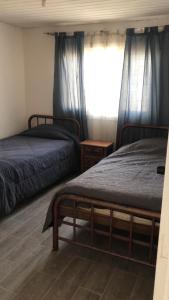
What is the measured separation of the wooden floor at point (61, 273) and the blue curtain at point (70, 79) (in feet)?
7.31

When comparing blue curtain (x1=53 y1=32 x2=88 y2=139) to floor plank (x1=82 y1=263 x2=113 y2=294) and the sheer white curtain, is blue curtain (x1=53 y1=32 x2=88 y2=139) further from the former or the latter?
floor plank (x1=82 y1=263 x2=113 y2=294)

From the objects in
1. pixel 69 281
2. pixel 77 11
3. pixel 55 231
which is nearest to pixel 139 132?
pixel 77 11

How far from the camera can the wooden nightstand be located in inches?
158

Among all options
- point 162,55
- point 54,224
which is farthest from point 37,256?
point 162,55

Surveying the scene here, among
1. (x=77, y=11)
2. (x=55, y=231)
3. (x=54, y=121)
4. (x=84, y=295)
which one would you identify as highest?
(x=77, y=11)

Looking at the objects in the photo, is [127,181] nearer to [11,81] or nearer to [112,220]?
[112,220]

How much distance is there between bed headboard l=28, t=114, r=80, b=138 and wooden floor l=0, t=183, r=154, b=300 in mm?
2086

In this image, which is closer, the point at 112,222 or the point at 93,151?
the point at 112,222

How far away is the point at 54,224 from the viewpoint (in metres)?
2.36

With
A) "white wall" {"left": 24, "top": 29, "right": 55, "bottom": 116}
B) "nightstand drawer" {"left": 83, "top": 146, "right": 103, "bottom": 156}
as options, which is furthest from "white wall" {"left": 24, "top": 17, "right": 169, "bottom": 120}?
"nightstand drawer" {"left": 83, "top": 146, "right": 103, "bottom": 156}

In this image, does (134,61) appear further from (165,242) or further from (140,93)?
(165,242)

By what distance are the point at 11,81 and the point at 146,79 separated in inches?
86.5

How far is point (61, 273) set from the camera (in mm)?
2174

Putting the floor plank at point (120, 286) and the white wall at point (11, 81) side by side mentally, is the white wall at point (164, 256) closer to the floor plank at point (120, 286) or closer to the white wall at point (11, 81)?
the floor plank at point (120, 286)
